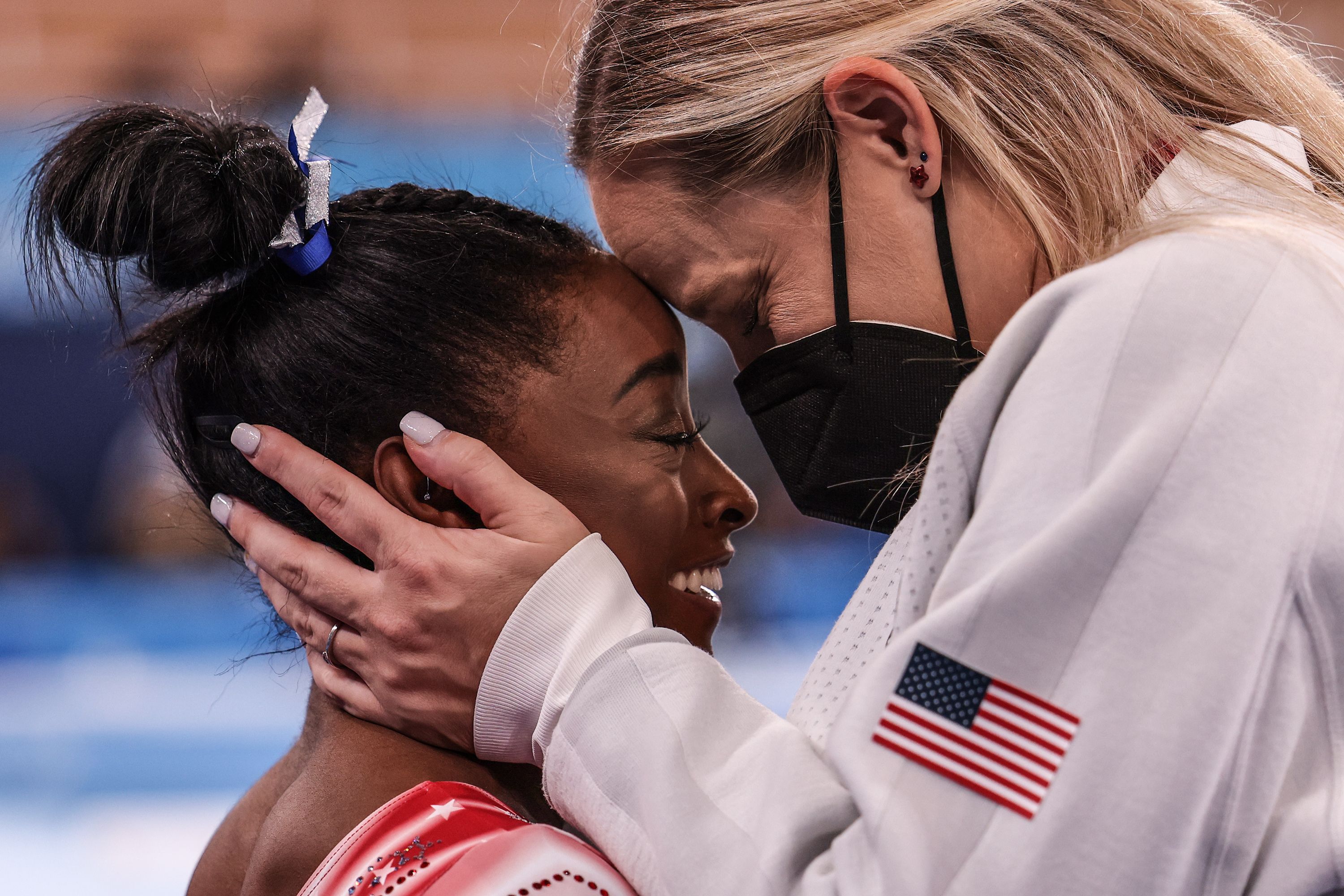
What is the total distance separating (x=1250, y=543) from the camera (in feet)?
2.61

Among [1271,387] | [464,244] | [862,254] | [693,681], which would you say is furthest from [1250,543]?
[464,244]

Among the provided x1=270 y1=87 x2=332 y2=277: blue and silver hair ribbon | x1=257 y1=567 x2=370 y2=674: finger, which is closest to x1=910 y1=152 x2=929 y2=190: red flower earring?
x1=270 y1=87 x2=332 y2=277: blue and silver hair ribbon

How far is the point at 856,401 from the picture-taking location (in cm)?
132

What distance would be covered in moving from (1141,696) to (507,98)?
5.58 m

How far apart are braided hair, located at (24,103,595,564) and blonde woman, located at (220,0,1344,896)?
0.07m

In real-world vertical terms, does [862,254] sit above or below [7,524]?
above

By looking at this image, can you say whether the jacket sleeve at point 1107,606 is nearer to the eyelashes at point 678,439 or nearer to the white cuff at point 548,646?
the white cuff at point 548,646

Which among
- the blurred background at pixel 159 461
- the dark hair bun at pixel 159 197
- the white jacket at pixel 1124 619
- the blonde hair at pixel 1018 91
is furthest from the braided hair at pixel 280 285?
the blurred background at pixel 159 461

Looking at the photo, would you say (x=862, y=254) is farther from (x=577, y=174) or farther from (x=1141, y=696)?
(x=1141, y=696)

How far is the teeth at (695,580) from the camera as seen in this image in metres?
1.46

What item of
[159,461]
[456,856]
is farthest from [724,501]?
[159,461]

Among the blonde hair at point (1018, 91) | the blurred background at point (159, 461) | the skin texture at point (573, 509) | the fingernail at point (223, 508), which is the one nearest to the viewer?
the blonde hair at point (1018, 91)

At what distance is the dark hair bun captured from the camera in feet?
4.19

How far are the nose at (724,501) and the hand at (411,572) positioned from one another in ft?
0.82
